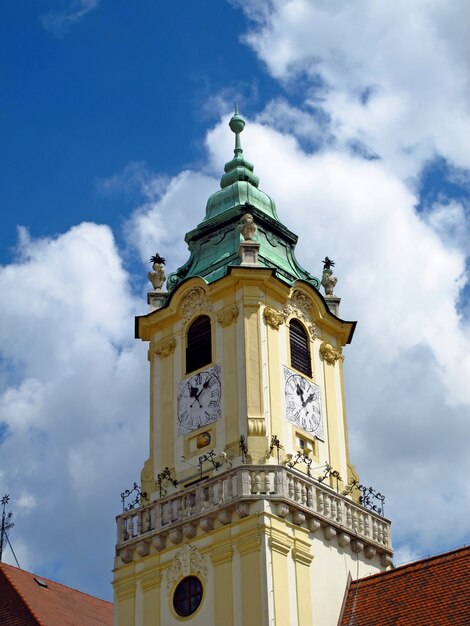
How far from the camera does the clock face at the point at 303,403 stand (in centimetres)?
3519

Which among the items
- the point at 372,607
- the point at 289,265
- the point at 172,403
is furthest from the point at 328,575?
the point at 289,265

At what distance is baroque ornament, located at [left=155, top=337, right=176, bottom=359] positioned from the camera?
37.3 m

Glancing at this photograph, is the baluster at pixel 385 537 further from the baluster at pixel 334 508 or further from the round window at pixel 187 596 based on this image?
the round window at pixel 187 596

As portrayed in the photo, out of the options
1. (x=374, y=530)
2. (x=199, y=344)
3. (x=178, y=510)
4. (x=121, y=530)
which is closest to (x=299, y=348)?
(x=199, y=344)

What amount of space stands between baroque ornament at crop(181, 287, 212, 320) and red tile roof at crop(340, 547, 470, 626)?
8550 mm

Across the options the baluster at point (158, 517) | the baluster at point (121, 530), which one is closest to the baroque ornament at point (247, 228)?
the baluster at point (158, 517)

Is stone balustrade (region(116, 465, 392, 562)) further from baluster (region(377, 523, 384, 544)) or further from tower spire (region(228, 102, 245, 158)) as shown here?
tower spire (region(228, 102, 245, 158))

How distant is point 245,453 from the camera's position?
109 ft

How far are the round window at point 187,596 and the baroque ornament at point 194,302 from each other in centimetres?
772

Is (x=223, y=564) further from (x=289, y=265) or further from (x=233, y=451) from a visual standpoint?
(x=289, y=265)

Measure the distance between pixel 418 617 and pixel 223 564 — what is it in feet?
15.4

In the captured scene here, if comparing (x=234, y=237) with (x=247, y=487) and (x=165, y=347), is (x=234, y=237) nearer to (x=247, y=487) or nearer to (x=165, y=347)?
(x=165, y=347)

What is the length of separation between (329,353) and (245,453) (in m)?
5.44

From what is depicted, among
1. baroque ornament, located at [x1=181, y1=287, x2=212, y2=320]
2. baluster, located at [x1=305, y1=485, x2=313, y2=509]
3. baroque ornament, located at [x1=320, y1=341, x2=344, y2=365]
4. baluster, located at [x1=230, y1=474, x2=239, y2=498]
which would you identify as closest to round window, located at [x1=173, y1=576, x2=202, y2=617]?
baluster, located at [x1=230, y1=474, x2=239, y2=498]
